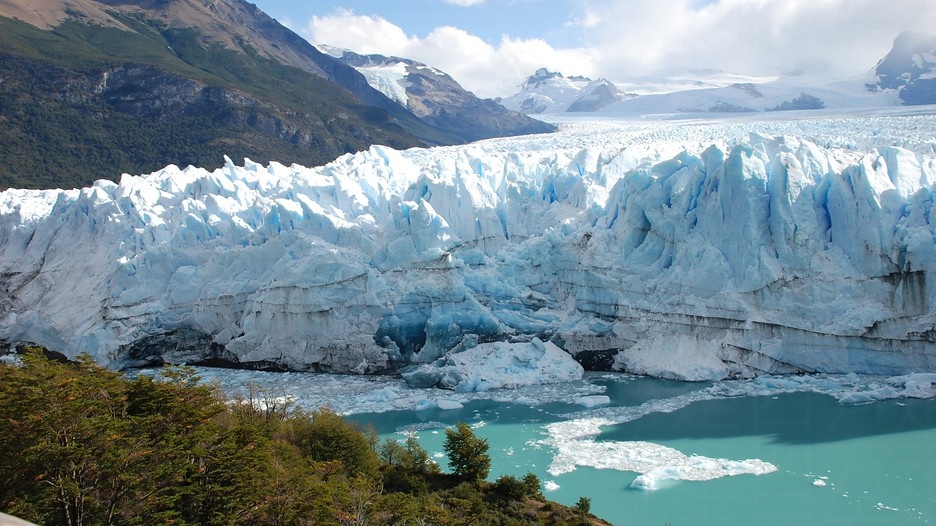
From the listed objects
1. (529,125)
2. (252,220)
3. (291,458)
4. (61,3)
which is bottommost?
(291,458)

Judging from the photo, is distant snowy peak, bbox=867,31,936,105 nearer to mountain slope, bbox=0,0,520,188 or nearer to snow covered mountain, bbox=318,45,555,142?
snow covered mountain, bbox=318,45,555,142

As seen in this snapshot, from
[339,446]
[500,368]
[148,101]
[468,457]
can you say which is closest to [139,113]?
[148,101]

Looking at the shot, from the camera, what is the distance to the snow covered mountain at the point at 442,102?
53906 millimetres

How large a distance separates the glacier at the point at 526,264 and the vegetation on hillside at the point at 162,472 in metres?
7.53

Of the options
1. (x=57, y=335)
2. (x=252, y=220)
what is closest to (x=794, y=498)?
(x=252, y=220)

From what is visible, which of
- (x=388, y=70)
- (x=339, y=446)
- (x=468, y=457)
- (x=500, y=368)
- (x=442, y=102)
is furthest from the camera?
(x=388, y=70)

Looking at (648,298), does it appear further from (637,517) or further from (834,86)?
(834,86)

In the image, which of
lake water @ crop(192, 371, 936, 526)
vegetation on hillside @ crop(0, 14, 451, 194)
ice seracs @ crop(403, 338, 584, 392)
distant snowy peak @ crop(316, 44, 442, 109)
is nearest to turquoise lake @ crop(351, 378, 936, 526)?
lake water @ crop(192, 371, 936, 526)

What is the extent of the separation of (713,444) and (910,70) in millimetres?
34460

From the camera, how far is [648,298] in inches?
652

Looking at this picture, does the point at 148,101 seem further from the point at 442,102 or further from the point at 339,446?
the point at 339,446

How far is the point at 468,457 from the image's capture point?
10.7m

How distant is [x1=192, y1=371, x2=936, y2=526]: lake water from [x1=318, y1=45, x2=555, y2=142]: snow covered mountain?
3507 centimetres

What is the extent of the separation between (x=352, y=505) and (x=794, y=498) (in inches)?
247
